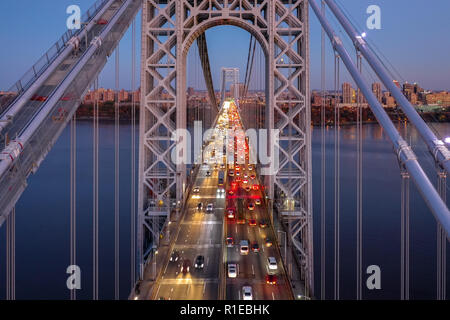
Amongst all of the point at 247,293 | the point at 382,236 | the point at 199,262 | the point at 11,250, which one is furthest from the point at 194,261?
the point at 382,236

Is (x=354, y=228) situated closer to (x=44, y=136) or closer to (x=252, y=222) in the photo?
Answer: (x=252, y=222)

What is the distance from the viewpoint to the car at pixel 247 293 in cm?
1244

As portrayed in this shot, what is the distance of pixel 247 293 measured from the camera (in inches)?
494

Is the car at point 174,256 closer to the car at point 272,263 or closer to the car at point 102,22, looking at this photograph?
the car at point 272,263

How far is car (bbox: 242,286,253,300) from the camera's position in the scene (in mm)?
12438

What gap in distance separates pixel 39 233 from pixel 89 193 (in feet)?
26.2

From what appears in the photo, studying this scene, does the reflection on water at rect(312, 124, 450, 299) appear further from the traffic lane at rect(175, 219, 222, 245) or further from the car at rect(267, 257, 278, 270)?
the traffic lane at rect(175, 219, 222, 245)

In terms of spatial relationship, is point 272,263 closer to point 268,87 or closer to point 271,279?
point 271,279

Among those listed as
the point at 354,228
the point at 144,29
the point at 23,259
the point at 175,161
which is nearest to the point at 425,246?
the point at 354,228

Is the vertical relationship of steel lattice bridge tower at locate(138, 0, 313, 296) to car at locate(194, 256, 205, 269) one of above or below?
above

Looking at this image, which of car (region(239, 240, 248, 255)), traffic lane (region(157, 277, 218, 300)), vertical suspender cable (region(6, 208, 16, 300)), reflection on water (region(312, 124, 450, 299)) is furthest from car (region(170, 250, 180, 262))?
reflection on water (region(312, 124, 450, 299))

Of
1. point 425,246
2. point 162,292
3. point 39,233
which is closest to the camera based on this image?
point 162,292

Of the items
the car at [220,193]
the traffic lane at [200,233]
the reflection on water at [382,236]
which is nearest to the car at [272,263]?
the traffic lane at [200,233]
